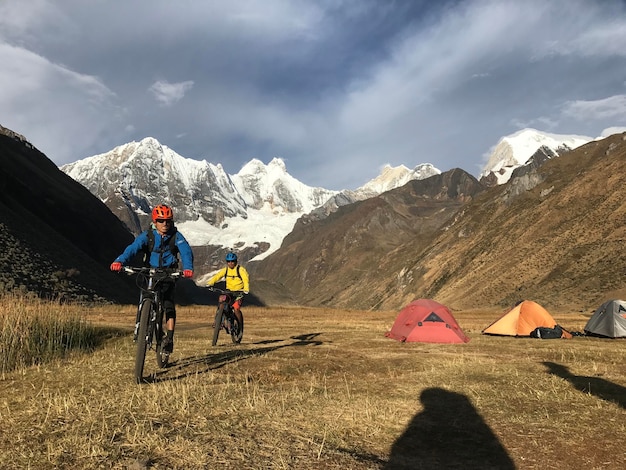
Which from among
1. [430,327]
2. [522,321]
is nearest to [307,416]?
[430,327]

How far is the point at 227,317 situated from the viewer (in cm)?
1410

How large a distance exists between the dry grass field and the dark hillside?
45.9 feet

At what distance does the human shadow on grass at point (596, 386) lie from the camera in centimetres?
771

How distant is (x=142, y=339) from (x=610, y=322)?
2184 cm

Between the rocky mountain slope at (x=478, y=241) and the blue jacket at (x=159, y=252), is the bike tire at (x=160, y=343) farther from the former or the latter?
the rocky mountain slope at (x=478, y=241)

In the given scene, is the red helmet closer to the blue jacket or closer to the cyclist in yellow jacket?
the blue jacket

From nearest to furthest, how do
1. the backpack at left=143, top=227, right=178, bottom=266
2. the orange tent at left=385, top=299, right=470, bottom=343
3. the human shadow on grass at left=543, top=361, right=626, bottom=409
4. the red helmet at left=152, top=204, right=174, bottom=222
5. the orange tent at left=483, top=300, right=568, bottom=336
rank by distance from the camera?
the human shadow on grass at left=543, top=361, right=626, bottom=409 < the red helmet at left=152, top=204, right=174, bottom=222 < the backpack at left=143, top=227, right=178, bottom=266 < the orange tent at left=385, top=299, right=470, bottom=343 < the orange tent at left=483, top=300, right=568, bottom=336

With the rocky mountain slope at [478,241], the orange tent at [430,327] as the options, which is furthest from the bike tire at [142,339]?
the rocky mountain slope at [478,241]

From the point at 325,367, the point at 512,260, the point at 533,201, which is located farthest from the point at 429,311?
the point at 533,201

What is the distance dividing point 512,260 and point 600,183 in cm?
1987

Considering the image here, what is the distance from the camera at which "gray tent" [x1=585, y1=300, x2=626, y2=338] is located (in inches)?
829

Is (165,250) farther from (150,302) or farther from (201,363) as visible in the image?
(201,363)

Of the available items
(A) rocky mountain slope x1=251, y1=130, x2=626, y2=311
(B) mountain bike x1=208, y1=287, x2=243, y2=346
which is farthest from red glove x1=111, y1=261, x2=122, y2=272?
(A) rocky mountain slope x1=251, y1=130, x2=626, y2=311

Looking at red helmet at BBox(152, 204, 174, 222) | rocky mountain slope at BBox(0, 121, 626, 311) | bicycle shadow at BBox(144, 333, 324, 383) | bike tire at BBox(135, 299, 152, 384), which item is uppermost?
rocky mountain slope at BBox(0, 121, 626, 311)
